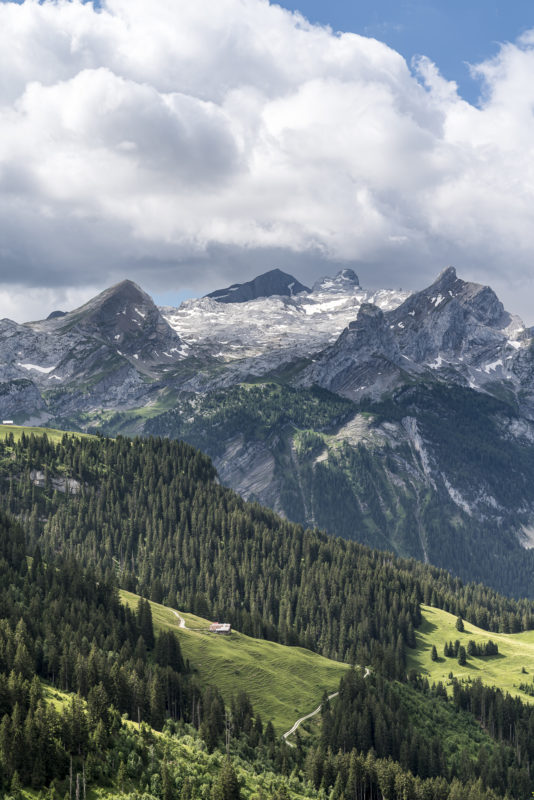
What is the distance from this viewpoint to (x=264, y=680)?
18475cm

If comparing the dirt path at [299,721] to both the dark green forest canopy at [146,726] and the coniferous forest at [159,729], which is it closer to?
the coniferous forest at [159,729]

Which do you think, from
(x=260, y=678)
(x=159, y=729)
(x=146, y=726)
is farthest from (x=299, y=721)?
(x=146, y=726)

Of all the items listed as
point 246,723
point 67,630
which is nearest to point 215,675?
point 246,723

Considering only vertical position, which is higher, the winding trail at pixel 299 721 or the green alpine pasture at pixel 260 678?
the green alpine pasture at pixel 260 678

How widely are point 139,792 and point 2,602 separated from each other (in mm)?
73519

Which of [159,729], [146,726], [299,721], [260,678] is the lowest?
[299,721]

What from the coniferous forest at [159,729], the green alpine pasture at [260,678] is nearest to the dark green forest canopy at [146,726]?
the coniferous forest at [159,729]

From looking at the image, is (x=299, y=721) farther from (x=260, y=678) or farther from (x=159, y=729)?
(x=159, y=729)

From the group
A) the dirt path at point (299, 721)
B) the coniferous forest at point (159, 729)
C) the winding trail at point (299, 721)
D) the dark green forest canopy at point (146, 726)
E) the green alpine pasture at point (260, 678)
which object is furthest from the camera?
the green alpine pasture at point (260, 678)

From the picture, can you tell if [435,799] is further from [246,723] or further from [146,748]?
[146,748]

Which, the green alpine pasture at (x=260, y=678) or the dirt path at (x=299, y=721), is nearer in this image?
the dirt path at (x=299, y=721)

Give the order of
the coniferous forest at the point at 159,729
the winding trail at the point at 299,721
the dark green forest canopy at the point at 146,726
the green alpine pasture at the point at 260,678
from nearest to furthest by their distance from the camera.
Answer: the dark green forest canopy at the point at 146,726 → the coniferous forest at the point at 159,729 → the winding trail at the point at 299,721 → the green alpine pasture at the point at 260,678

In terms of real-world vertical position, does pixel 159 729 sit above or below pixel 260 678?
above

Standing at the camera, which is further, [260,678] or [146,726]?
[260,678]
